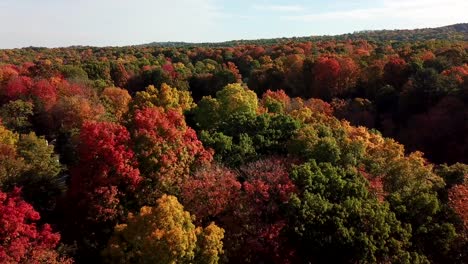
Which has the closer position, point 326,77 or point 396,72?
point 396,72

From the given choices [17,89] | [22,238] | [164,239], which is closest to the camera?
[164,239]

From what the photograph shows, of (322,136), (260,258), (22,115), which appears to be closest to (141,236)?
(260,258)

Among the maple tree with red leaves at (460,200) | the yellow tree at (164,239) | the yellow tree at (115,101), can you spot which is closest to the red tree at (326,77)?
the yellow tree at (115,101)

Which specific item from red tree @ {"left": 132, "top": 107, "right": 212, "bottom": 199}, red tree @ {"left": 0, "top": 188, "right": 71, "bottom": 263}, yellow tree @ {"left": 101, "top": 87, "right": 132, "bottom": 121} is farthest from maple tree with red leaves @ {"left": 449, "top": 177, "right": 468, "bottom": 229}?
yellow tree @ {"left": 101, "top": 87, "right": 132, "bottom": 121}

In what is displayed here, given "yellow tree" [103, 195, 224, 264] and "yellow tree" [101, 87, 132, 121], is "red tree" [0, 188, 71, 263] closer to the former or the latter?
"yellow tree" [103, 195, 224, 264]

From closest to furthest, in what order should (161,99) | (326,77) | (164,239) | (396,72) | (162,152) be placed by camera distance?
(164,239)
(162,152)
(161,99)
(396,72)
(326,77)

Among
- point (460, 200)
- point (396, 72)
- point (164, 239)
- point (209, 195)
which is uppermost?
point (396, 72)

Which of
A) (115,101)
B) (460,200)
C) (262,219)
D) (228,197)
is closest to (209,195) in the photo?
(228,197)

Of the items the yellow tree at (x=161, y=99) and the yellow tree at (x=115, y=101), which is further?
the yellow tree at (x=115, y=101)

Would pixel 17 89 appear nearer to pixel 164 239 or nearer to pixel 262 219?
pixel 164 239

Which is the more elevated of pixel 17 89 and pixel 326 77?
pixel 17 89

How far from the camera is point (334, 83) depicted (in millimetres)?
69438

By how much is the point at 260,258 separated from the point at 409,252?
27.3 ft

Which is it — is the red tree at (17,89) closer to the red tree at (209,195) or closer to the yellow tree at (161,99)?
the yellow tree at (161,99)
